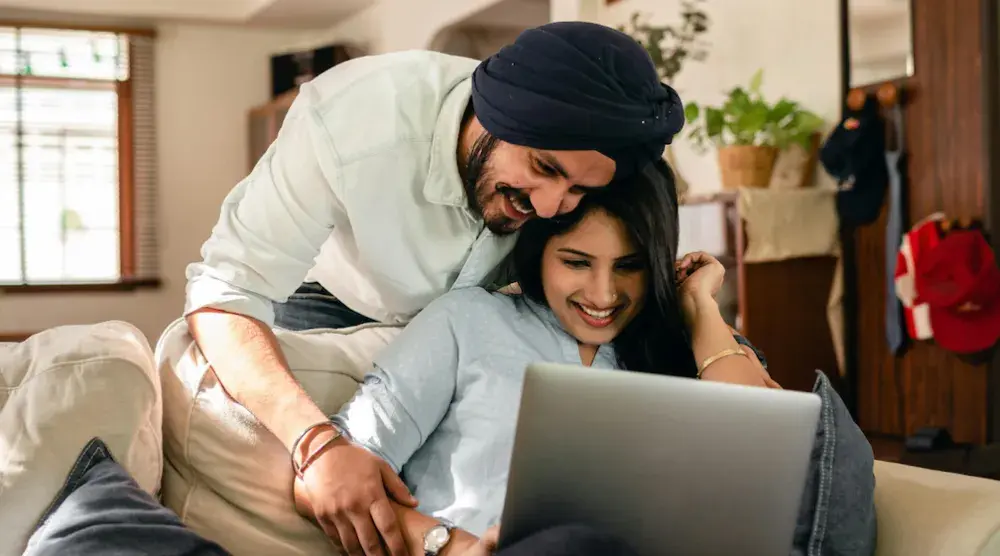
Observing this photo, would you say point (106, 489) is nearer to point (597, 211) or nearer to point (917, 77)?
point (597, 211)

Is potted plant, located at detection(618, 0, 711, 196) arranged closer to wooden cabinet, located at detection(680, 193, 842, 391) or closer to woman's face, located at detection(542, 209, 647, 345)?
wooden cabinet, located at detection(680, 193, 842, 391)

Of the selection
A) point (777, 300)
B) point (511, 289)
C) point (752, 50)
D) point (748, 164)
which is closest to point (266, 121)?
point (752, 50)

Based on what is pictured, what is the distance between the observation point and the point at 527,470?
92 centimetres

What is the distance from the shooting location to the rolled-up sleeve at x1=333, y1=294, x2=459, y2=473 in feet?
4.86

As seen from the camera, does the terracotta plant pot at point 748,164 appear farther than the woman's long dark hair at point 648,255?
Yes

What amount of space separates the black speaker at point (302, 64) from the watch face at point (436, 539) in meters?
5.98

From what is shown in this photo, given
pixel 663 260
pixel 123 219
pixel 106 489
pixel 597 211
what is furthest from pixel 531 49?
pixel 123 219

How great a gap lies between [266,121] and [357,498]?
254 inches

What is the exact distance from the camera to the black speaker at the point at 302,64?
705 cm

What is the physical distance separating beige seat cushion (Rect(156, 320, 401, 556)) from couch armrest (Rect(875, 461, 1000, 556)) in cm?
81

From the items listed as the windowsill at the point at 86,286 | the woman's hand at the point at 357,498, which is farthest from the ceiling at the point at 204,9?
the woman's hand at the point at 357,498

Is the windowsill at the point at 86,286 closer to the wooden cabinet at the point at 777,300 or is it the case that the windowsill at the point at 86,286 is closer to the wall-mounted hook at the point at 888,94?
the wooden cabinet at the point at 777,300

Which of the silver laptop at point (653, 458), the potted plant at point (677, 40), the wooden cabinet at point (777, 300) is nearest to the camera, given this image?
the silver laptop at point (653, 458)

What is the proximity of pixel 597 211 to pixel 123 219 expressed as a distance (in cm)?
641
